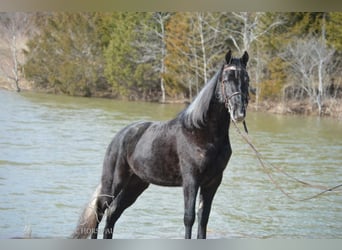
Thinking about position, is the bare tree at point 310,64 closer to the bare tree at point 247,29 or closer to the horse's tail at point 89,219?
the bare tree at point 247,29

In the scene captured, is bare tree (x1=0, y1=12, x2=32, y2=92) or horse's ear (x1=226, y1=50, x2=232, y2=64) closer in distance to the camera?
horse's ear (x1=226, y1=50, x2=232, y2=64)

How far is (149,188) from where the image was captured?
5.37 metres

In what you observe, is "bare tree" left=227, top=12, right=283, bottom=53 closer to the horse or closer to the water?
the water

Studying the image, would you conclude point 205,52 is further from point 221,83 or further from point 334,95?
point 221,83

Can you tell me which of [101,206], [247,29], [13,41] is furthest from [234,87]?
[13,41]

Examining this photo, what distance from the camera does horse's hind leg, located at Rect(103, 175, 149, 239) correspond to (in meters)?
4.66

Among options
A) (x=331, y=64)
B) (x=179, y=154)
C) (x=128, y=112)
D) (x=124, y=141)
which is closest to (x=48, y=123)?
(x=128, y=112)

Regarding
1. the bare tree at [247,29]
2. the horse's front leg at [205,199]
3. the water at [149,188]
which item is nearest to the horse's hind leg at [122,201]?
the water at [149,188]

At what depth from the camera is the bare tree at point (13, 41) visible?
549 centimetres

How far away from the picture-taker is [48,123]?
19.0ft

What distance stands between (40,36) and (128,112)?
1.12 meters

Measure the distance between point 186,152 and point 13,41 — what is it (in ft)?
8.06

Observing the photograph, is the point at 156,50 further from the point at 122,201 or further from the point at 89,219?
the point at 89,219

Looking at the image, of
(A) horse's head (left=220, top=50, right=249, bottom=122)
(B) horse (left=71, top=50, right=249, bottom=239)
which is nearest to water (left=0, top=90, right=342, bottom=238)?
(B) horse (left=71, top=50, right=249, bottom=239)
